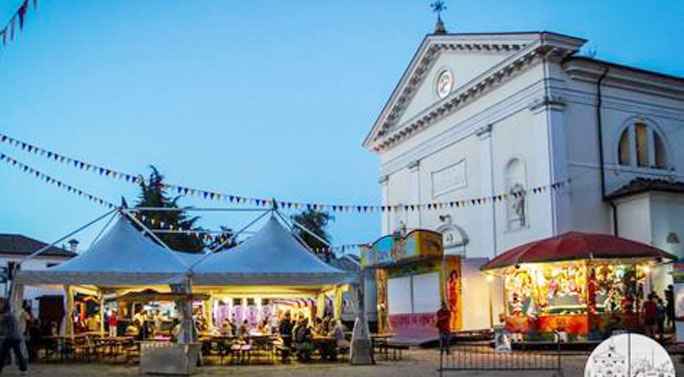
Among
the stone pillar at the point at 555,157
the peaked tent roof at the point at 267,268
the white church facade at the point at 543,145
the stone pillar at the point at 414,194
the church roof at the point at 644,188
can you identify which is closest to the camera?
the peaked tent roof at the point at 267,268

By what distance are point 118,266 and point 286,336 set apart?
4.50 meters

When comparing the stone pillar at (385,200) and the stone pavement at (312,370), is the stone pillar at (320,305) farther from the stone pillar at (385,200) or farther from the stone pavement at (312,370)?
the stone pillar at (385,200)

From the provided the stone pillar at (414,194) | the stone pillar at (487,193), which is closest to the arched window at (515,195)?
the stone pillar at (487,193)

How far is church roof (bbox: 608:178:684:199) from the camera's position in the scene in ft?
78.3

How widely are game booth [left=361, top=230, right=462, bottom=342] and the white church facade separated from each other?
0.85 metres

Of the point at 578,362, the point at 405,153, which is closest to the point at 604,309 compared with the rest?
the point at 578,362

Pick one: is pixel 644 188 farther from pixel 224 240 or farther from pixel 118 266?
pixel 118 266

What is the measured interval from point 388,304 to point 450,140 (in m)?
6.77

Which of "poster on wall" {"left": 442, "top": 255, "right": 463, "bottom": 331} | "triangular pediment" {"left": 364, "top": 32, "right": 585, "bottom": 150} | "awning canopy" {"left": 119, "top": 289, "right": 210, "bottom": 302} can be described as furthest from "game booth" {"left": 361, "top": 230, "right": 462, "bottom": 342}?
"awning canopy" {"left": 119, "top": 289, "right": 210, "bottom": 302}

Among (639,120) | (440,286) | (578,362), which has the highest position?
(639,120)

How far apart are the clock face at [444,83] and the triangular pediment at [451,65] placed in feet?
0.13

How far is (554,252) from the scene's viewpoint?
1998 cm

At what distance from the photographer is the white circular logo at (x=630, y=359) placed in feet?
21.2

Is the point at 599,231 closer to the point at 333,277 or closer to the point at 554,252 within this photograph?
the point at 554,252
